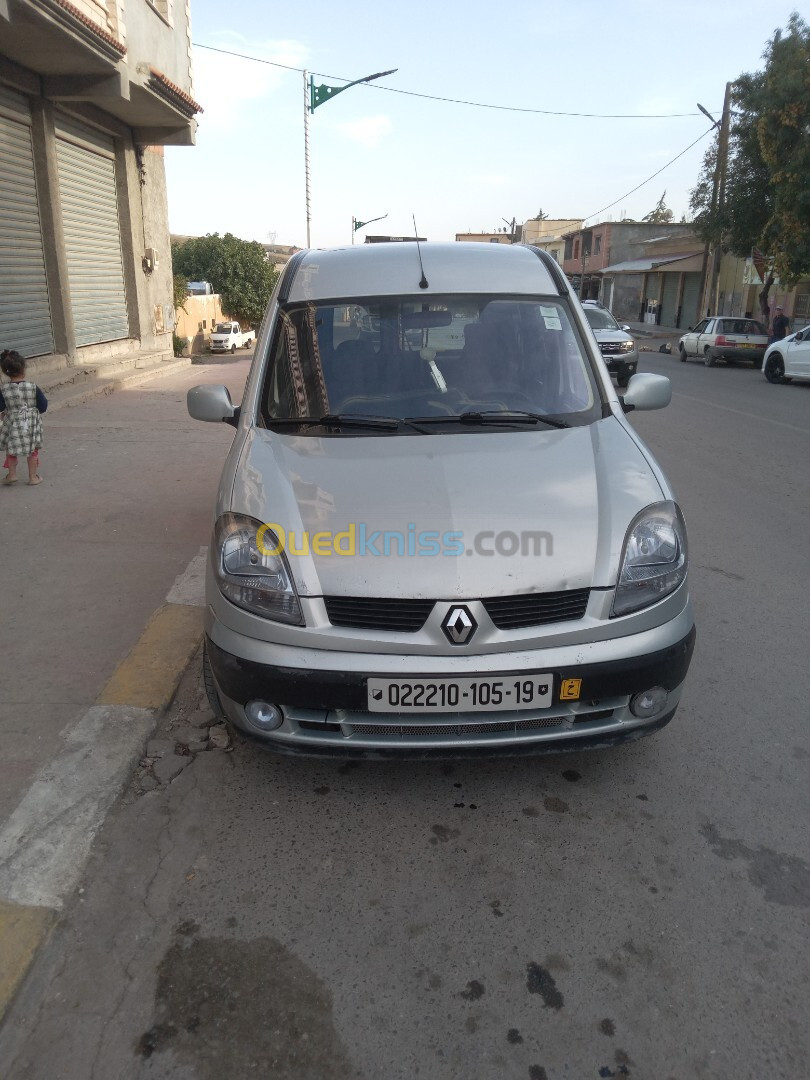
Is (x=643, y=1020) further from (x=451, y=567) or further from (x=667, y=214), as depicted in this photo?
(x=667, y=214)

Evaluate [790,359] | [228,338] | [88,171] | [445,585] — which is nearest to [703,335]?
[790,359]

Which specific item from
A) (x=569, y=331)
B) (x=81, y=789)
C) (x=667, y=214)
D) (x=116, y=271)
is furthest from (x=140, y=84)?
(x=667, y=214)

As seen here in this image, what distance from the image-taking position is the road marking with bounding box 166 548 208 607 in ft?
15.3

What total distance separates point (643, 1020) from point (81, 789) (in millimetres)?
2004

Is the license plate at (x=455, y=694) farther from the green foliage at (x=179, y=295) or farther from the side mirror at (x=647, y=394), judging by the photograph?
the green foliage at (x=179, y=295)

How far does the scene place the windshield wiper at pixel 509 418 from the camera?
3414 mm

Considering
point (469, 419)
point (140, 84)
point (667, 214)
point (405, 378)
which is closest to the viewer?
point (469, 419)

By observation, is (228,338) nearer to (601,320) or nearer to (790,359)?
(601,320)

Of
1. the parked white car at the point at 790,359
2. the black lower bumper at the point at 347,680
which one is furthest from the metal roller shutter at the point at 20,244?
the parked white car at the point at 790,359

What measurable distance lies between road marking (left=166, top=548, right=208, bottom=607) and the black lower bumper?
6.41ft

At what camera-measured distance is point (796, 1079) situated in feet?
6.26

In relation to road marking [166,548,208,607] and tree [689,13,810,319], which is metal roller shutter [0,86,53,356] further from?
tree [689,13,810,319]

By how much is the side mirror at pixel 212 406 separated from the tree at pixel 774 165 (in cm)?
2126

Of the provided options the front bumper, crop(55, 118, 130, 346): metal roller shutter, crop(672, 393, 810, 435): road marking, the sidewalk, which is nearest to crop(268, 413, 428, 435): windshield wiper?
the front bumper
